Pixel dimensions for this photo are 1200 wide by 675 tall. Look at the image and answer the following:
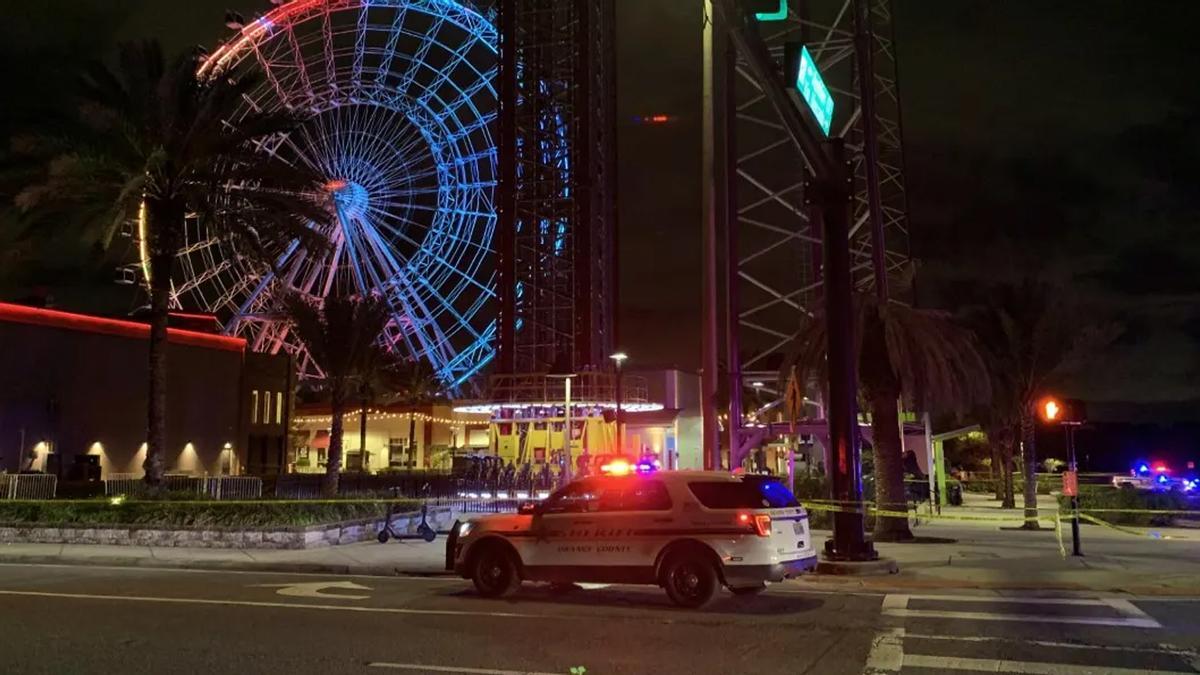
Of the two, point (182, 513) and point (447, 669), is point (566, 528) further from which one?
point (182, 513)

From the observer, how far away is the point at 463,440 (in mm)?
77625

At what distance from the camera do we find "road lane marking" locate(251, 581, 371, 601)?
12.3 metres

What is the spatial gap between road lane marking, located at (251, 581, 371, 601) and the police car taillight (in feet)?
16.6

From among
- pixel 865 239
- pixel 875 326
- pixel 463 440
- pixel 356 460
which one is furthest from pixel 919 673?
pixel 463 440

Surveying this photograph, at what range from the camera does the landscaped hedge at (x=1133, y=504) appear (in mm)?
23156

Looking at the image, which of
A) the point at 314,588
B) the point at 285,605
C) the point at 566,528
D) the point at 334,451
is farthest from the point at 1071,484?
the point at 334,451

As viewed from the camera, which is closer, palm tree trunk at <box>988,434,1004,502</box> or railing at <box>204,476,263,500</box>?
railing at <box>204,476,263,500</box>

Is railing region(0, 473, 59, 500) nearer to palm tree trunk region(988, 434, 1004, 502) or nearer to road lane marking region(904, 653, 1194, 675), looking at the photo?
road lane marking region(904, 653, 1194, 675)

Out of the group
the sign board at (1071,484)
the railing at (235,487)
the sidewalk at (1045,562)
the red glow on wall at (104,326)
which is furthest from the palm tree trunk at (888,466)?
the red glow on wall at (104,326)

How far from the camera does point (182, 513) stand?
19.1 meters

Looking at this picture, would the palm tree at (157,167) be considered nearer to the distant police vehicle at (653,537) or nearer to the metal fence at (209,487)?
the metal fence at (209,487)

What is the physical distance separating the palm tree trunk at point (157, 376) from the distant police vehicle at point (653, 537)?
463 inches

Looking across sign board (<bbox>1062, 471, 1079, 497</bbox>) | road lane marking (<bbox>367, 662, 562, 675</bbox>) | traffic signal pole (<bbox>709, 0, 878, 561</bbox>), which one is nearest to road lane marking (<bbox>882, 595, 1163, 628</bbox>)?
traffic signal pole (<bbox>709, 0, 878, 561</bbox>)

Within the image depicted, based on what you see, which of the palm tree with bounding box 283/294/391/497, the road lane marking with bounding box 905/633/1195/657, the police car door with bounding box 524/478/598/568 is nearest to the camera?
the road lane marking with bounding box 905/633/1195/657
